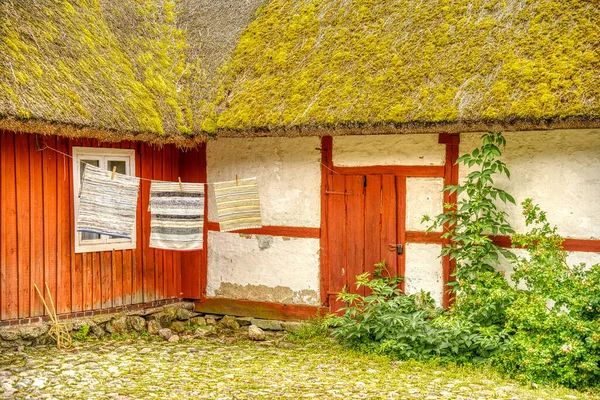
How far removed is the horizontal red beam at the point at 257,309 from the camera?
860cm

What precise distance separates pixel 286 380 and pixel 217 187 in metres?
2.76

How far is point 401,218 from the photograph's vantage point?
7.98 metres

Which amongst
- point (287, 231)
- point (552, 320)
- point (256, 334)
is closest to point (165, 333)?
point (256, 334)

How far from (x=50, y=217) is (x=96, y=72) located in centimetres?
184

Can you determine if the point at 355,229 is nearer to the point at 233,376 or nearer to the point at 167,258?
the point at 233,376

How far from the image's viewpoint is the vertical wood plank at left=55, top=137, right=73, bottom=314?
7.95 m

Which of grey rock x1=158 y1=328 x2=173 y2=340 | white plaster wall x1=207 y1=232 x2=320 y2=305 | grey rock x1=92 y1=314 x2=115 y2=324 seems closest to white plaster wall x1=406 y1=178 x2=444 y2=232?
white plaster wall x1=207 y1=232 x2=320 y2=305

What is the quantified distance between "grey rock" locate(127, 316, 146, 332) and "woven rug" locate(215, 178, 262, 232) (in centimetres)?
173

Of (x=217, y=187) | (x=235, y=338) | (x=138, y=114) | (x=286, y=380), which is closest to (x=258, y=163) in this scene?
(x=217, y=187)

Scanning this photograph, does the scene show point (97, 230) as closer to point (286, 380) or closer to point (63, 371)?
point (63, 371)

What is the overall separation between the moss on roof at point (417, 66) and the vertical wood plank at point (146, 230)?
1.16 meters

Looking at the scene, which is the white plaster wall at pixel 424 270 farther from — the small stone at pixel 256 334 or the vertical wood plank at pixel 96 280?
the vertical wood plank at pixel 96 280

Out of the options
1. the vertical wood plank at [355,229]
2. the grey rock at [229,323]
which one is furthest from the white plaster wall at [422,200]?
the grey rock at [229,323]

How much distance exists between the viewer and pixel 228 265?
9.21m
